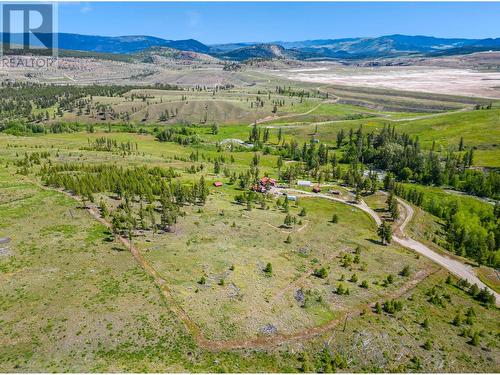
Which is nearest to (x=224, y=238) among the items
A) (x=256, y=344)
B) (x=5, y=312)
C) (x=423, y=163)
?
(x=256, y=344)

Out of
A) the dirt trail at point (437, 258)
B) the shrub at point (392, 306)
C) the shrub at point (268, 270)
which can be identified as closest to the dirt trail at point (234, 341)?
the shrub at point (392, 306)

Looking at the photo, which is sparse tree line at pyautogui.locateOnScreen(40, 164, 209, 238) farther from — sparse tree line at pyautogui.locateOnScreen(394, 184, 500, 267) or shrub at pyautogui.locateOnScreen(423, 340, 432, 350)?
sparse tree line at pyautogui.locateOnScreen(394, 184, 500, 267)

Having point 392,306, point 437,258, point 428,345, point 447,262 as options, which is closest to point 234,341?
point 392,306

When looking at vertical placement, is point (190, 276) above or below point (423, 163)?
below

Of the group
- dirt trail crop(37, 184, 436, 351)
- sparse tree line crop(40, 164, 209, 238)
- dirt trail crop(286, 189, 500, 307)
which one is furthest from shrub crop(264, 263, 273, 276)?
dirt trail crop(286, 189, 500, 307)

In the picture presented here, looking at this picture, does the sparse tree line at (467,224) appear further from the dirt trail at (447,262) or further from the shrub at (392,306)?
the shrub at (392,306)

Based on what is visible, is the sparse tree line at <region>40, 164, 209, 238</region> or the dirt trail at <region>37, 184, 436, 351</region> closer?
the dirt trail at <region>37, 184, 436, 351</region>

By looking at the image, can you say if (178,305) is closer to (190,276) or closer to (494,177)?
(190,276)

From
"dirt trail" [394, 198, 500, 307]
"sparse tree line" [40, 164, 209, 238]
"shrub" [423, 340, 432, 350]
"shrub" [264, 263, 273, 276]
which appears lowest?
"shrub" [423, 340, 432, 350]

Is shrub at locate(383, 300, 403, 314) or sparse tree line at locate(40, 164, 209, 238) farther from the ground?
sparse tree line at locate(40, 164, 209, 238)

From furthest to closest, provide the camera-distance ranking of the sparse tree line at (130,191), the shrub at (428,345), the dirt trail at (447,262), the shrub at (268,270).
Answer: the sparse tree line at (130,191) < the dirt trail at (447,262) < the shrub at (268,270) < the shrub at (428,345)

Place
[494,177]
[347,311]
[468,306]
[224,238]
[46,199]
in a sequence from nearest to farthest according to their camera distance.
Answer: [347,311], [468,306], [224,238], [46,199], [494,177]
